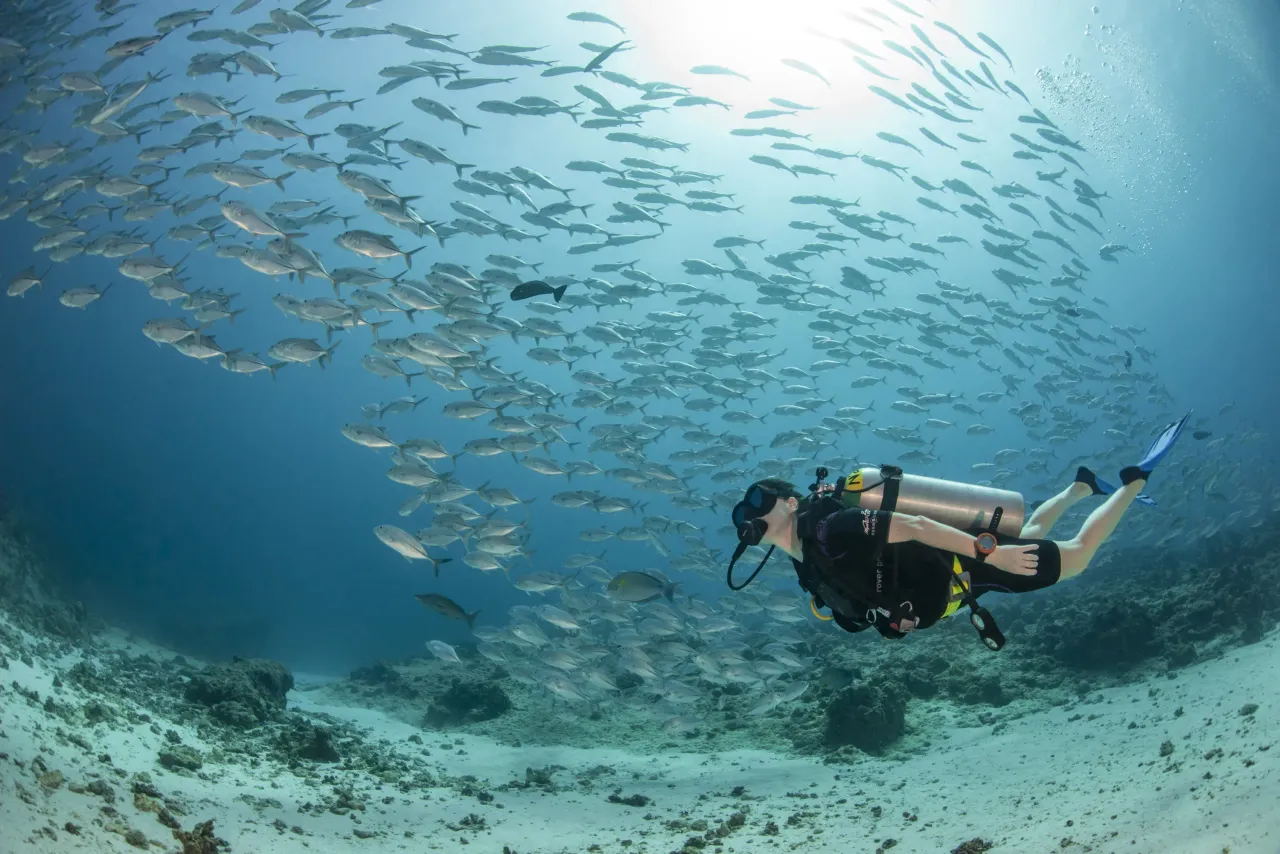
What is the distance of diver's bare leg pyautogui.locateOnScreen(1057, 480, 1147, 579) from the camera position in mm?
3311

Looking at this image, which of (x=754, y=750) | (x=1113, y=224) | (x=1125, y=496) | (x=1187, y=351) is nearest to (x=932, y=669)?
(x=754, y=750)

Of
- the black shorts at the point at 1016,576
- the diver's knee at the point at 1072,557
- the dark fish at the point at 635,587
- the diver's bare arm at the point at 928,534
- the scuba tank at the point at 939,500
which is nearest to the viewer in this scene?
the diver's bare arm at the point at 928,534

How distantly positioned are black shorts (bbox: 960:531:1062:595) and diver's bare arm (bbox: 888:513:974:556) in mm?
210

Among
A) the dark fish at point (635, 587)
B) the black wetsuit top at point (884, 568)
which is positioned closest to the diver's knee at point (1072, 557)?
the black wetsuit top at point (884, 568)

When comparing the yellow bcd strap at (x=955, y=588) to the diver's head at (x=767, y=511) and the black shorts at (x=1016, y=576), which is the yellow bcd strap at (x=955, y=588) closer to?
the black shorts at (x=1016, y=576)

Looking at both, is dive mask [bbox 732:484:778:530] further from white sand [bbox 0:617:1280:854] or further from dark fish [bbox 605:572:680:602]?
dark fish [bbox 605:572:680:602]

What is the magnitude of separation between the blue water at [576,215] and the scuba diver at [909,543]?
9837mm

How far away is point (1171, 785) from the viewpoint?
4.39 metres

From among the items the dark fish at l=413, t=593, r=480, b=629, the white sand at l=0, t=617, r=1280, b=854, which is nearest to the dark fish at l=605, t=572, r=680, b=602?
the dark fish at l=413, t=593, r=480, b=629

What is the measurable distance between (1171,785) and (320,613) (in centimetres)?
5800

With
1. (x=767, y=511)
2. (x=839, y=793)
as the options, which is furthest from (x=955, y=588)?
(x=839, y=793)

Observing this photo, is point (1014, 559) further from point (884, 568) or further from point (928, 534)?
point (884, 568)

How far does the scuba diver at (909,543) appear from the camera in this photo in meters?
3.01

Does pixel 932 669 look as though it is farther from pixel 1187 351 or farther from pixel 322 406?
pixel 1187 351
